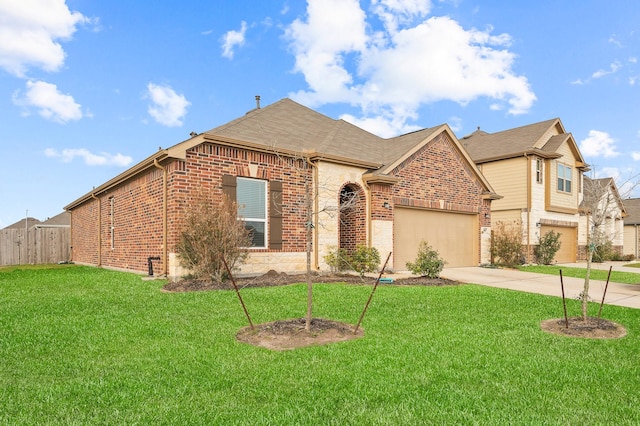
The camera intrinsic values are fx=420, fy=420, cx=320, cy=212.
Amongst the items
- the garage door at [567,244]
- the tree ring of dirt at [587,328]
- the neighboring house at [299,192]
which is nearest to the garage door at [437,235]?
the neighboring house at [299,192]

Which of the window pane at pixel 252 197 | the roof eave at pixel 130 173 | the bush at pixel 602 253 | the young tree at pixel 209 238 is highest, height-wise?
the roof eave at pixel 130 173

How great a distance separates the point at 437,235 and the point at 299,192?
6399 mm

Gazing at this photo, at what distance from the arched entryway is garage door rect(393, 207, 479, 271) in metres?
1.38

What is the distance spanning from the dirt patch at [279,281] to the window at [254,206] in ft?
3.79

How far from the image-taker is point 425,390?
3.78 metres

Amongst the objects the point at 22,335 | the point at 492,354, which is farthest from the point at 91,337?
the point at 492,354

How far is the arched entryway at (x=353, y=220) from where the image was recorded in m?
14.4

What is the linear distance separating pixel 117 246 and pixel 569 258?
921 inches

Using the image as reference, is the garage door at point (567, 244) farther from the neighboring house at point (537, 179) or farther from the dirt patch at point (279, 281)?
the dirt patch at point (279, 281)

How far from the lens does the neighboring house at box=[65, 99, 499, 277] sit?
11578mm

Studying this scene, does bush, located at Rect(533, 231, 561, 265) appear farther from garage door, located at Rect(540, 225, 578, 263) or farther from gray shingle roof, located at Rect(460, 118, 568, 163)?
gray shingle roof, located at Rect(460, 118, 568, 163)

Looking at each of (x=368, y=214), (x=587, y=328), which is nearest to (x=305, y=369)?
(x=587, y=328)

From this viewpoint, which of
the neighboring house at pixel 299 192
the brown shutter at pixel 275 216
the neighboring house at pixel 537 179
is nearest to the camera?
the neighboring house at pixel 299 192

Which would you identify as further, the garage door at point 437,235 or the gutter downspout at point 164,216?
the garage door at point 437,235
